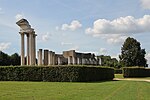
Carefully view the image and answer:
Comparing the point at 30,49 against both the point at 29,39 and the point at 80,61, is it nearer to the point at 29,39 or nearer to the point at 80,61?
the point at 29,39

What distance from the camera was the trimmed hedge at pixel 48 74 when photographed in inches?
1662

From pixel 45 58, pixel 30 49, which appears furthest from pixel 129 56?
pixel 30 49

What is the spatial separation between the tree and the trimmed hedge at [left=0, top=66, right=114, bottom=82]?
62.9 metres

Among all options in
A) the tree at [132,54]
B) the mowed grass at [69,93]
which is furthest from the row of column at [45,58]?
the tree at [132,54]

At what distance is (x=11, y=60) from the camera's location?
4257 inches

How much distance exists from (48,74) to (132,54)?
69293 millimetres

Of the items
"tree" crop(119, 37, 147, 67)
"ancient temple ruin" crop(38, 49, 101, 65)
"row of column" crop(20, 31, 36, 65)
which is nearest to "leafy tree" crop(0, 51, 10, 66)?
"ancient temple ruin" crop(38, 49, 101, 65)

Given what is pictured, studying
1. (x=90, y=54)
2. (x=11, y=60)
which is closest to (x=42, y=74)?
(x=90, y=54)

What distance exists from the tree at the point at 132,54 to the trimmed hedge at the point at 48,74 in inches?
2478

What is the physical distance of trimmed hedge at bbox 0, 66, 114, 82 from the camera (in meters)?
42.2

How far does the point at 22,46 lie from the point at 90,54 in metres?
36.6

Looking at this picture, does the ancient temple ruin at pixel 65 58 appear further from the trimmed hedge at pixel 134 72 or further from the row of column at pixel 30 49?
the trimmed hedge at pixel 134 72

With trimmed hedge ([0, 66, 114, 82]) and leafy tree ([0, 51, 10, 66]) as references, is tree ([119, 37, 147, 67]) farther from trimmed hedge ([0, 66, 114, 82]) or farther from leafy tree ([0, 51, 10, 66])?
trimmed hedge ([0, 66, 114, 82])

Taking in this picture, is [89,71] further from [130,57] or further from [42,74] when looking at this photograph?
[130,57]
